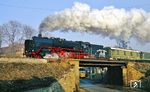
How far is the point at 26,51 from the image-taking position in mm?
44250

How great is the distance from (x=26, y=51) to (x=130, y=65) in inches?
843

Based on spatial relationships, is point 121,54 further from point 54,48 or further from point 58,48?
point 54,48

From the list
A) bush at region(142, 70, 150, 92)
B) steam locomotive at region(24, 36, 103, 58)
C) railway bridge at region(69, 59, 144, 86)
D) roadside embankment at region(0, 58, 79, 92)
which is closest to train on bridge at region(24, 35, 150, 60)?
steam locomotive at region(24, 36, 103, 58)

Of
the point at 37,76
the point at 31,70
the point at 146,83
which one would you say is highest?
the point at 31,70

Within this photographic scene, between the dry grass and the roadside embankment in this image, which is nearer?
the roadside embankment

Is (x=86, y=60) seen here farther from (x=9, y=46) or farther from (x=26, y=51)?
(x=9, y=46)

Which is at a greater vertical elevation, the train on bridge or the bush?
the train on bridge

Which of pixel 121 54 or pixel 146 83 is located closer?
pixel 146 83

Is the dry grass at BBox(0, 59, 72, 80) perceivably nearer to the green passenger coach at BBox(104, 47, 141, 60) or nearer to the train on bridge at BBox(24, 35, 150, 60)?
the train on bridge at BBox(24, 35, 150, 60)

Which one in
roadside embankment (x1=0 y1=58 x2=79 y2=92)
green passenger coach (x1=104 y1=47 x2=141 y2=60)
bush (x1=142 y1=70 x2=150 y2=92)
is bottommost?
bush (x1=142 y1=70 x2=150 y2=92)

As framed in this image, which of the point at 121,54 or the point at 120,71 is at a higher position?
the point at 121,54

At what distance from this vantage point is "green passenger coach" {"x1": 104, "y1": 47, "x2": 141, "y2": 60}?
200 feet

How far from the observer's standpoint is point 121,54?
66.8 meters

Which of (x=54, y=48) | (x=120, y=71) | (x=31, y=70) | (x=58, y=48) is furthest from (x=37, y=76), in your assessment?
(x=120, y=71)
